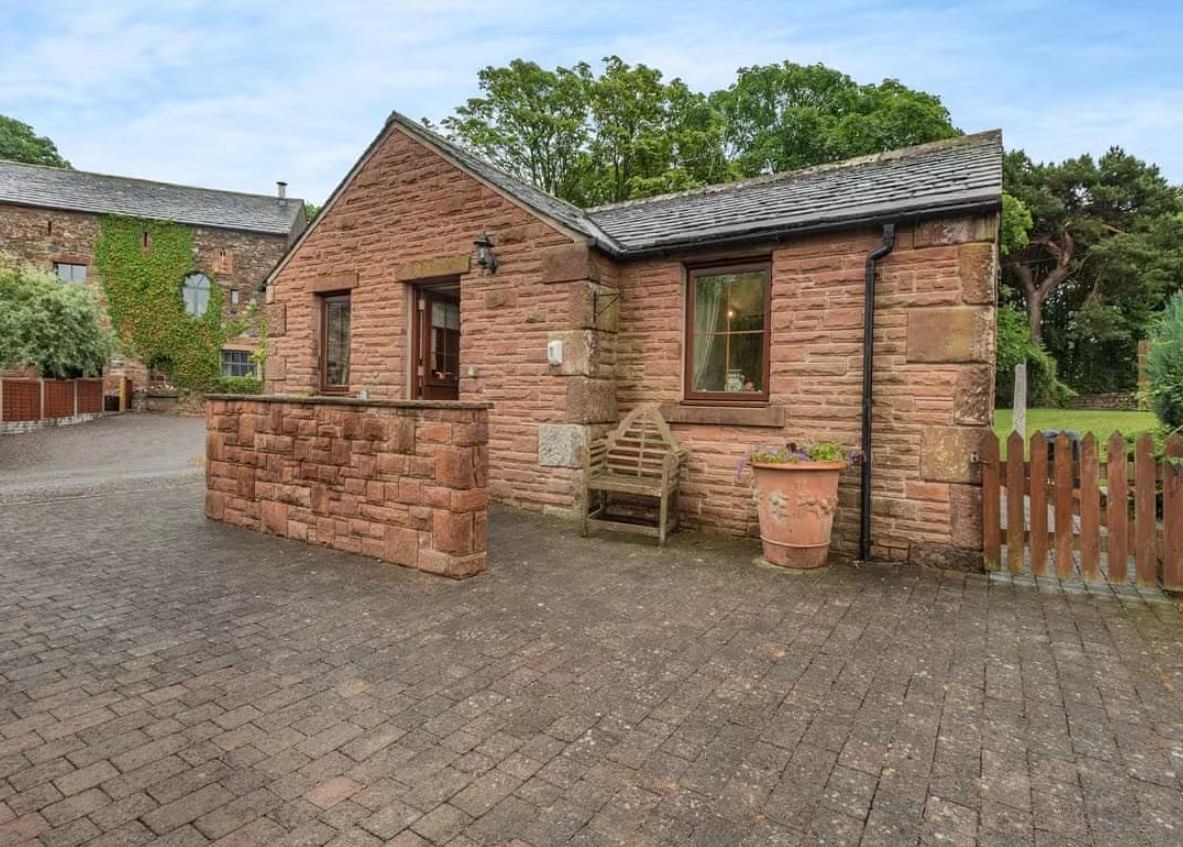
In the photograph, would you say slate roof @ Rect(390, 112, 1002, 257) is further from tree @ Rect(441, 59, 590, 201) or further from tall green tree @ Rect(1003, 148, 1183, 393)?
tall green tree @ Rect(1003, 148, 1183, 393)

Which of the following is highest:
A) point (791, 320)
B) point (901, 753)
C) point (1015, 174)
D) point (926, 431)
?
point (1015, 174)

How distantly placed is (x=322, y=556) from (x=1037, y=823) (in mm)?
5189

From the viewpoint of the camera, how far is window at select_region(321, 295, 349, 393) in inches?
370

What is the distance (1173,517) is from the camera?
464 cm

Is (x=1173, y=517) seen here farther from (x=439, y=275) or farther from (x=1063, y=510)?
(x=439, y=275)

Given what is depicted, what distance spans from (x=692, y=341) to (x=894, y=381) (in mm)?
2234

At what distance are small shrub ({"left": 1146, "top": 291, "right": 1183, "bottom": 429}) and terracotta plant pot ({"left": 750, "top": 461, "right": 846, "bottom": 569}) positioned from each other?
350cm

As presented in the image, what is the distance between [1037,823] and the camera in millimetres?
2117

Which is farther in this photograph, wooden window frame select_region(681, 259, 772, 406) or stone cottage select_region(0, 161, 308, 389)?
stone cottage select_region(0, 161, 308, 389)

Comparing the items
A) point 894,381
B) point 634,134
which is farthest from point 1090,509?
point 634,134

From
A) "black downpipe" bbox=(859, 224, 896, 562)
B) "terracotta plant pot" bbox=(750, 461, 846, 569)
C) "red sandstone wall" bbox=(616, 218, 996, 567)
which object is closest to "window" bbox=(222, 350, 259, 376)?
"red sandstone wall" bbox=(616, 218, 996, 567)

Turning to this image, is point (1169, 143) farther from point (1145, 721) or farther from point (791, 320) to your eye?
point (1145, 721)

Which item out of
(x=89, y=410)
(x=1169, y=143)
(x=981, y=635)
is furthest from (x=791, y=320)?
(x=1169, y=143)

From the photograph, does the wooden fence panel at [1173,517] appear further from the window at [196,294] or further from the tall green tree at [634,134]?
the window at [196,294]
